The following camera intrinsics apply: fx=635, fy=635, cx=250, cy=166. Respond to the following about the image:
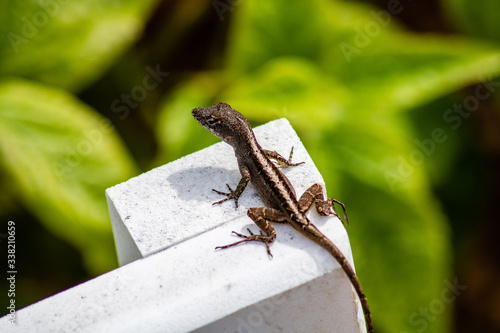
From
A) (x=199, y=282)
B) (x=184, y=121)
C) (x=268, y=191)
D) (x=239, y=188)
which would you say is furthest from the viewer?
(x=184, y=121)

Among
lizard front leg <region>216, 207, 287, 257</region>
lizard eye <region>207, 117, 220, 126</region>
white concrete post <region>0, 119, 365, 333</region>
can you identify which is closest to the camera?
white concrete post <region>0, 119, 365, 333</region>

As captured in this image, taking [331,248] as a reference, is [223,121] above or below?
above

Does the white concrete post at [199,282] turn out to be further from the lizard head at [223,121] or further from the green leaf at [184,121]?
the green leaf at [184,121]

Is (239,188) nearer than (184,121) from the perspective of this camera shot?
Yes

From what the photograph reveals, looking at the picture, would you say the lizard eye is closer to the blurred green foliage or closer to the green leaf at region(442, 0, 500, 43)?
the blurred green foliage

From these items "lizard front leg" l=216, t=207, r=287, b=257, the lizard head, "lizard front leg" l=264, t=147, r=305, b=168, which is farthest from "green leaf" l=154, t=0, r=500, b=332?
"lizard front leg" l=216, t=207, r=287, b=257

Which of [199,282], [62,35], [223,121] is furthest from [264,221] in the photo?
[62,35]

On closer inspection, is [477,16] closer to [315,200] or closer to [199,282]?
[315,200]
